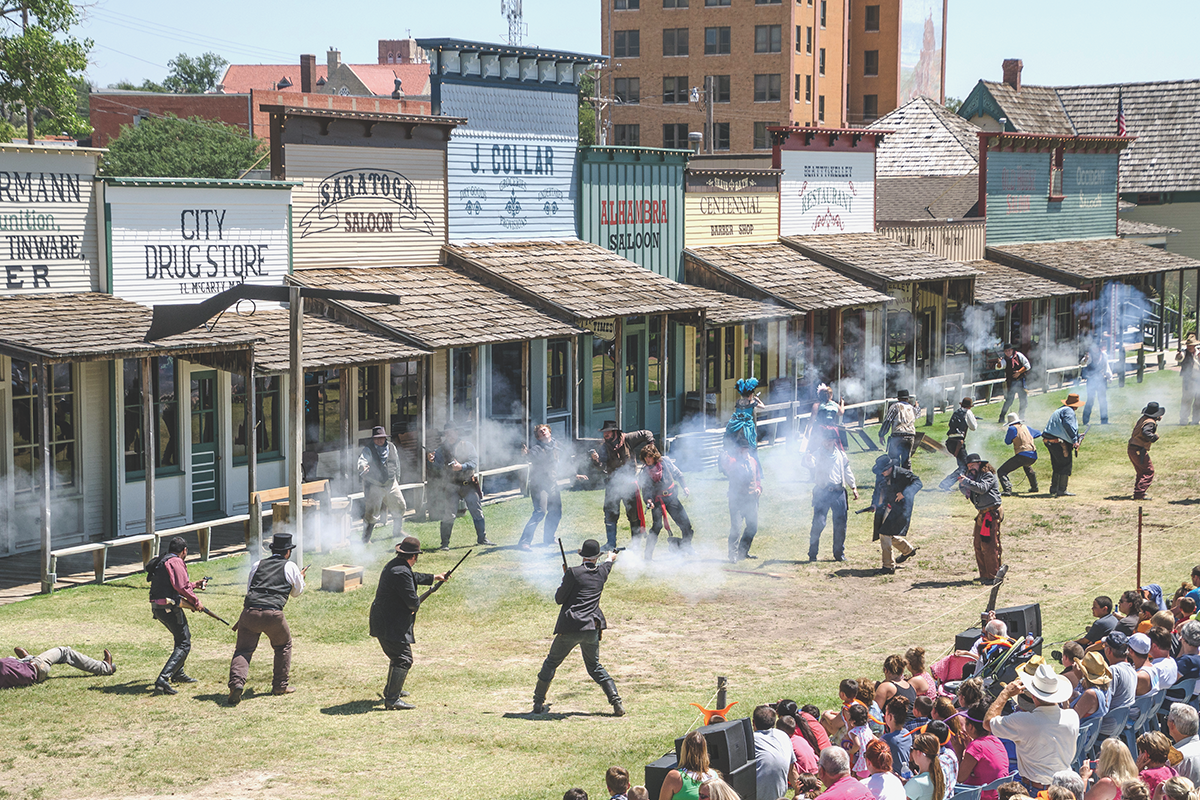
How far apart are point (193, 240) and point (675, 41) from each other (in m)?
61.6

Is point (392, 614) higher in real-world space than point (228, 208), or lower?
lower

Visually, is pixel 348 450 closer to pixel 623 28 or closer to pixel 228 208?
pixel 228 208

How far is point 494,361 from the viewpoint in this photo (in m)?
23.2

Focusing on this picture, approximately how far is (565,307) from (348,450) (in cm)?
419

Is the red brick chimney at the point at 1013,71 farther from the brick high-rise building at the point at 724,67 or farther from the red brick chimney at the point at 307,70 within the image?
the red brick chimney at the point at 307,70

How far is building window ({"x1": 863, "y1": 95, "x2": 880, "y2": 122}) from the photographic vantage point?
283ft

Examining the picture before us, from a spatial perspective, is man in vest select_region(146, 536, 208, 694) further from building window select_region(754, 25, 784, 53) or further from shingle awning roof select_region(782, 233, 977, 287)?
building window select_region(754, 25, 784, 53)

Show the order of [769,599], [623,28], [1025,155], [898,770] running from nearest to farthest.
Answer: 1. [898,770]
2. [769,599]
3. [1025,155]
4. [623,28]

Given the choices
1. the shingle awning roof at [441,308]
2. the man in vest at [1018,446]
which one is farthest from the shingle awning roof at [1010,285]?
the shingle awning roof at [441,308]

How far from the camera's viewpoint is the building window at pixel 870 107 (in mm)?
86188

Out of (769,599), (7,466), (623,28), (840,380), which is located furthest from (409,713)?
(623,28)

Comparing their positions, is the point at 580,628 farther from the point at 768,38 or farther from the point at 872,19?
the point at 872,19

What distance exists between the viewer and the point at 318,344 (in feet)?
60.1

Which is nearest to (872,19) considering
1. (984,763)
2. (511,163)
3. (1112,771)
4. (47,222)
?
(511,163)
